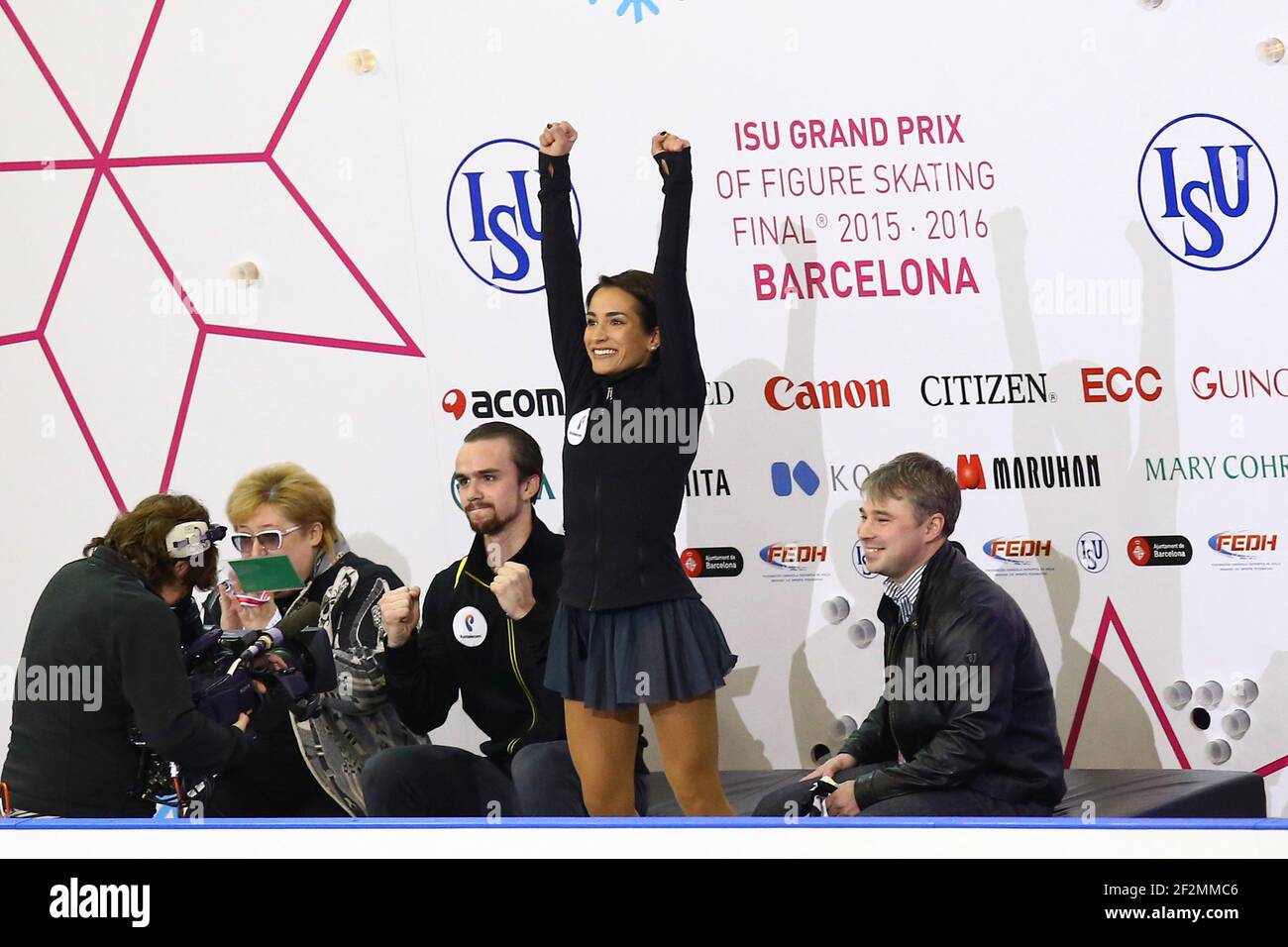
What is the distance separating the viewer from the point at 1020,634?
324 centimetres

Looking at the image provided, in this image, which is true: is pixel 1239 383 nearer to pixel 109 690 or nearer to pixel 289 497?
pixel 289 497

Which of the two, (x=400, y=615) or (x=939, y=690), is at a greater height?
(x=400, y=615)

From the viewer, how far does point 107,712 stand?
3344 mm

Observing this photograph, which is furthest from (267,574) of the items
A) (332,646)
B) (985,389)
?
(985,389)

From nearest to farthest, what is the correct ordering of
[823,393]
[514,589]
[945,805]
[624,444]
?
[945,805] → [624,444] → [514,589] → [823,393]

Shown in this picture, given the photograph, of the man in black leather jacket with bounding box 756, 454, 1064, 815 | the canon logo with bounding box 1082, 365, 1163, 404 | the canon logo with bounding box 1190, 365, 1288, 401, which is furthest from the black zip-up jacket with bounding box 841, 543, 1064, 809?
the canon logo with bounding box 1190, 365, 1288, 401

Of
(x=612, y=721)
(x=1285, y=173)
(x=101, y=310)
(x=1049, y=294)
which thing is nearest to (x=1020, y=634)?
(x=612, y=721)

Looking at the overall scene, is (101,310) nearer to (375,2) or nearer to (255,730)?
(375,2)

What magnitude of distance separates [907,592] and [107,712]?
5.90ft

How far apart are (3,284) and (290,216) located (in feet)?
3.12

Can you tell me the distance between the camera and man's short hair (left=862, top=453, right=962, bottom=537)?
336cm
